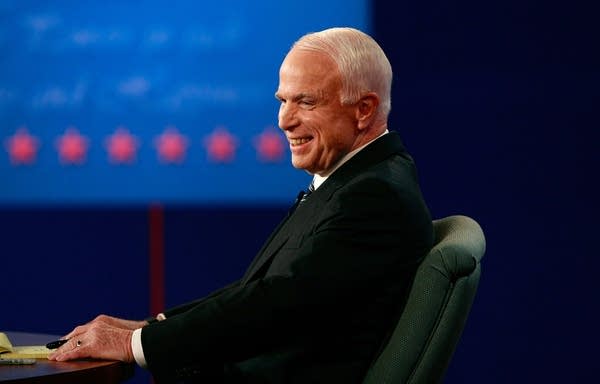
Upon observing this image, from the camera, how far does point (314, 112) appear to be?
6.54 feet

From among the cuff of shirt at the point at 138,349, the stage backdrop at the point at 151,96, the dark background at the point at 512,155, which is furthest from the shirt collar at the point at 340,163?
the dark background at the point at 512,155

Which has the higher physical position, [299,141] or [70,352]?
[299,141]

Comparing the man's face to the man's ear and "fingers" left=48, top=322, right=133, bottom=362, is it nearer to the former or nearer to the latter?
the man's ear

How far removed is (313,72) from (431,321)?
1.56 ft

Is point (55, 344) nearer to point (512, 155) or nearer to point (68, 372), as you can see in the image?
point (68, 372)

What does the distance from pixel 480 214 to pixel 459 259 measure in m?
1.65

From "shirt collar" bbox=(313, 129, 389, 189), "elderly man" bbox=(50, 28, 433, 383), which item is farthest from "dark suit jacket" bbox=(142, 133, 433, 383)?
"shirt collar" bbox=(313, 129, 389, 189)

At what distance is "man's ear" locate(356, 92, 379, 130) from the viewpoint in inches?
78.7

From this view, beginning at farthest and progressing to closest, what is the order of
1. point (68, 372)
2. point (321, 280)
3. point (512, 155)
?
point (512, 155), point (321, 280), point (68, 372)

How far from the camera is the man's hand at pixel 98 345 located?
5.89 feet

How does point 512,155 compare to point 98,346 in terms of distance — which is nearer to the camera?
point 98,346

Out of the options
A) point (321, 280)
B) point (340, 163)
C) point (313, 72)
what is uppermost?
point (313, 72)

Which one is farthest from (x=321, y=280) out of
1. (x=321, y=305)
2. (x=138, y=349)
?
(x=138, y=349)

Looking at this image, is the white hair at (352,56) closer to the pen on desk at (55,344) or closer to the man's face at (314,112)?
the man's face at (314,112)
